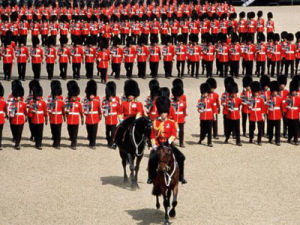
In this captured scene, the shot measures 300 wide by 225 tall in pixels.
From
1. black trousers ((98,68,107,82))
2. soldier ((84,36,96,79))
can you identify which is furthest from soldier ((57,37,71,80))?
black trousers ((98,68,107,82))

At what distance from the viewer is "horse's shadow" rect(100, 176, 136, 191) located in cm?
1277

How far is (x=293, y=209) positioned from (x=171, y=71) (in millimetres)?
11911

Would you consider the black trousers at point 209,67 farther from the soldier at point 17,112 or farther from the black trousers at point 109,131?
the soldier at point 17,112

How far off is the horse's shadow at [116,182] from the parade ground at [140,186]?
0.02m

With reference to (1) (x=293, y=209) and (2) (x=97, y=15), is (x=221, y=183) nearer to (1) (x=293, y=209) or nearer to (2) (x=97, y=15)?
(1) (x=293, y=209)

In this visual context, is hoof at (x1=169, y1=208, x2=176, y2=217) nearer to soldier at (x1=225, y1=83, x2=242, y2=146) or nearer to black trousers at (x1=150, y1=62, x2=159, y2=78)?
soldier at (x1=225, y1=83, x2=242, y2=146)

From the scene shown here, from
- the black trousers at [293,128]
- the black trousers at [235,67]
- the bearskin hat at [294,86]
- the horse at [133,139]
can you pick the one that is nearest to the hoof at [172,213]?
the horse at [133,139]

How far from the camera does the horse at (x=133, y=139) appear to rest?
12141mm

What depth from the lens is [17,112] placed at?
1537cm

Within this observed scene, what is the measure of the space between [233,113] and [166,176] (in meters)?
5.74

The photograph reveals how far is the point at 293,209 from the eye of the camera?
11.4 metres

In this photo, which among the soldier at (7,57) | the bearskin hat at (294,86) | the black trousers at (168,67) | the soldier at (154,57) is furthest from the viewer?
the black trousers at (168,67)

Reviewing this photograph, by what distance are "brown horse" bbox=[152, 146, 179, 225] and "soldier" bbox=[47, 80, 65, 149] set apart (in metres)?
4.98

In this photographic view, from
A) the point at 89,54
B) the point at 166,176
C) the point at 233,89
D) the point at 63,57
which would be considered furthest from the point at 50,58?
the point at 166,176
